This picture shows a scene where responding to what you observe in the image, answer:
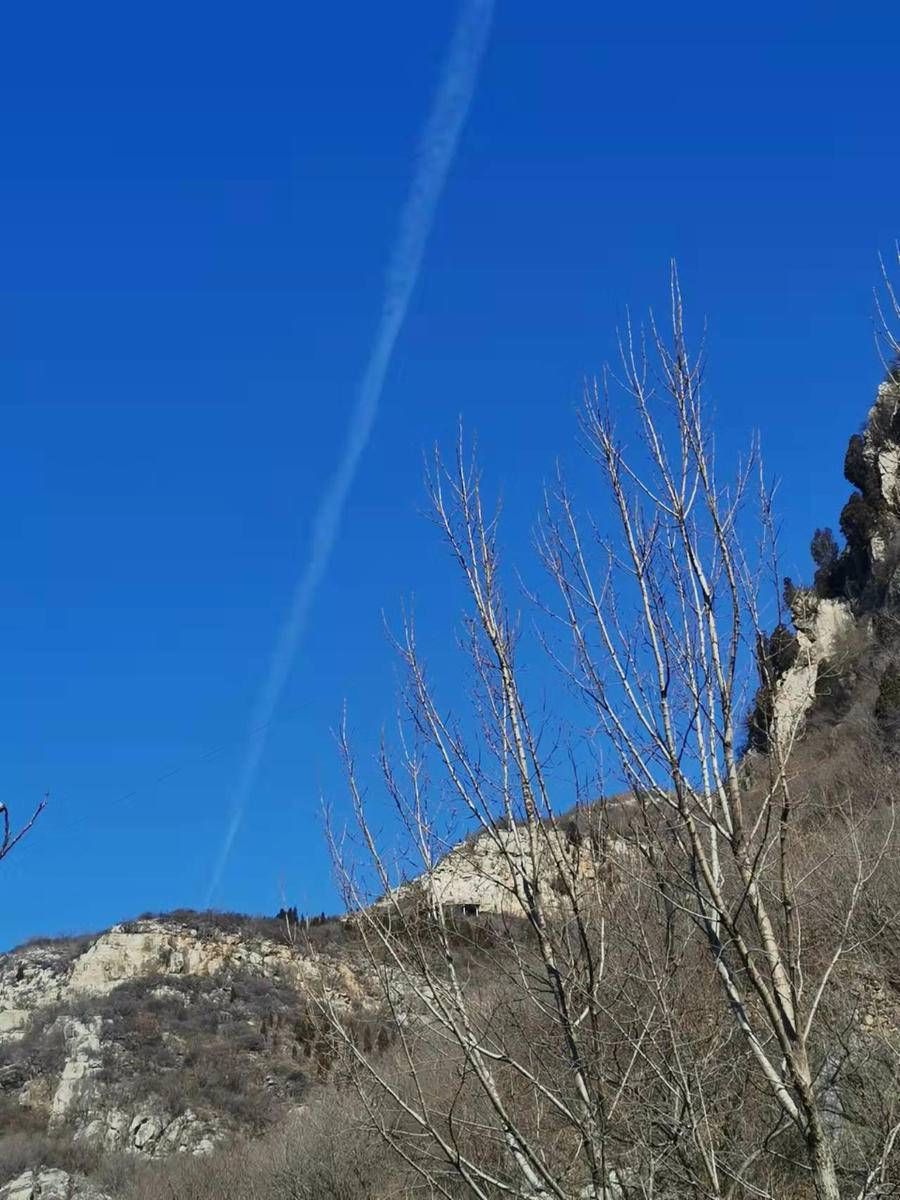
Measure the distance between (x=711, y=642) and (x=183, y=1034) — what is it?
42.6m

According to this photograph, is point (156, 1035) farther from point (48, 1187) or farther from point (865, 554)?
point (865, 554)

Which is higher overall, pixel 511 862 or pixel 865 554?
pixel 865 554

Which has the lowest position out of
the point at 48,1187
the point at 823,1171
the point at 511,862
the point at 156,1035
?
the point at 823,1171

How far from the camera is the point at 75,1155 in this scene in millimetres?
32844

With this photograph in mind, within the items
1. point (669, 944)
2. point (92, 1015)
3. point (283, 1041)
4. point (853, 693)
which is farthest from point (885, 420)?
point (669, 944)

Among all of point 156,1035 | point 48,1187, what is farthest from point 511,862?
point 156,1035

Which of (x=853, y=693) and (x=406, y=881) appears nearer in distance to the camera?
(x=406, y=881)

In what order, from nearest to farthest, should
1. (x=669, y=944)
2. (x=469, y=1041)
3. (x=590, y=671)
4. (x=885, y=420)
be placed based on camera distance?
(x=469, y=1041) < (x=590, y=671) < (x=669, y=944) < (x=885, y=420)

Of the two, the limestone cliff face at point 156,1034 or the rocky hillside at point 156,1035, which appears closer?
the rocky hillside at point 156,1035

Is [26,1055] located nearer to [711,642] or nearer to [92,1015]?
[92,1015]

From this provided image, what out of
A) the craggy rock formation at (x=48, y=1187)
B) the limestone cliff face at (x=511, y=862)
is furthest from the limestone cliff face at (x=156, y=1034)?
the limestone cliff face at (x=511, y=862)

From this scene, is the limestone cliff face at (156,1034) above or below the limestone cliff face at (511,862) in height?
above

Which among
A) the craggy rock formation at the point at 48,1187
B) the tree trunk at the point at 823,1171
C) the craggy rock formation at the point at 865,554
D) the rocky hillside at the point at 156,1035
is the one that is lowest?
the tree trunk at the point at 823,1171

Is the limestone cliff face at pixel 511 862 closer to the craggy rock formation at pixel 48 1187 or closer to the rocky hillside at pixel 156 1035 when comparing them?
the rocky hillside at pixel 156 1035
